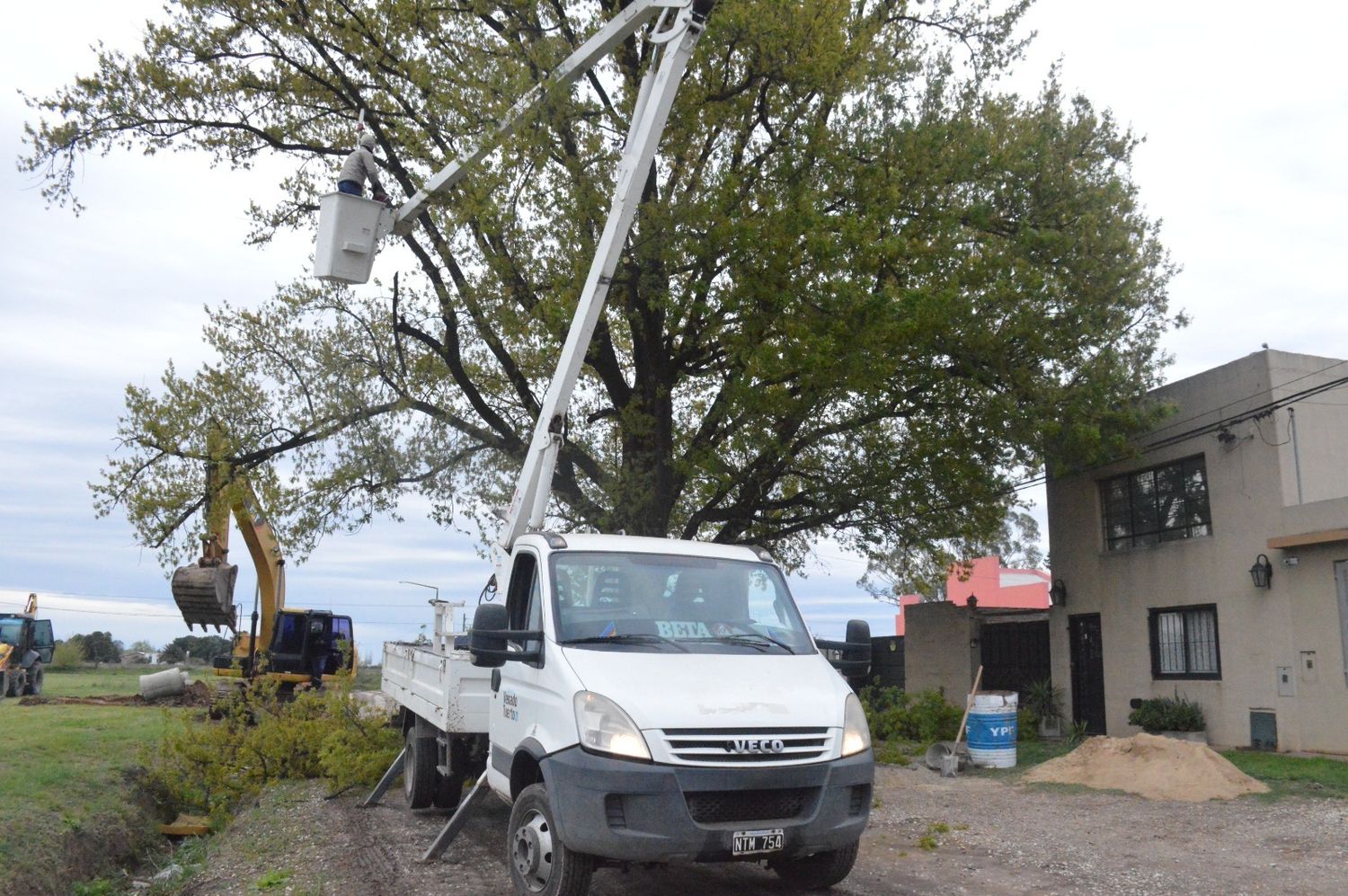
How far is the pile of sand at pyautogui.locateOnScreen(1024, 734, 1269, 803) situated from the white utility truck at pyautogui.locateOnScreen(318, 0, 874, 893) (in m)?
7.02

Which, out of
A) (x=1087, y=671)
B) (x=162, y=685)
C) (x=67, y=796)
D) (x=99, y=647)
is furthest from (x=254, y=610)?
(x=99, y=647)

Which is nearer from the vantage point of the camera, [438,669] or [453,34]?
[438,669]

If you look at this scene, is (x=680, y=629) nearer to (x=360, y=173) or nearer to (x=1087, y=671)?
(x=360, y=173)

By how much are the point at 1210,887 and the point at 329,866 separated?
6745mm

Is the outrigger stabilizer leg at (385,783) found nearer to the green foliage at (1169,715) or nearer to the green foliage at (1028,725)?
the green foliage at (1169,715)

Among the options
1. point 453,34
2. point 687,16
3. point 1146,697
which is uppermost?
point 453,34

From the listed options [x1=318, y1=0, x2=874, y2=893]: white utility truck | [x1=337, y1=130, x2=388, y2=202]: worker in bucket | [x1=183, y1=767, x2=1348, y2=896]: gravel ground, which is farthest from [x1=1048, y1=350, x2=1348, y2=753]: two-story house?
[x1=337, y1=130, x2=388, y2=202]: worker in bucket

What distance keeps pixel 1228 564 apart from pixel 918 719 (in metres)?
5.89

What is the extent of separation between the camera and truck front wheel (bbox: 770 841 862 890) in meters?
6.84

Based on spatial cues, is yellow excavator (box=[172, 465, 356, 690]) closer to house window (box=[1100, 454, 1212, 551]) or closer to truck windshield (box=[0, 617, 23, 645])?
truck windshield (box=[0, 617, 23, 645])

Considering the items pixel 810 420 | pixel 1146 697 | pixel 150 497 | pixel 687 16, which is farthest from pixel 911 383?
pixel 150 497

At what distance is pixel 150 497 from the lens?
56.4ft

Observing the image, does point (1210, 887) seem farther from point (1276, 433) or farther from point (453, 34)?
point (453, 34)

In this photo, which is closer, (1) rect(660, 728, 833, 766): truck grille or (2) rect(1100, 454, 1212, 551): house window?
(1) rect(660, 728, 833, 766): truck grille
